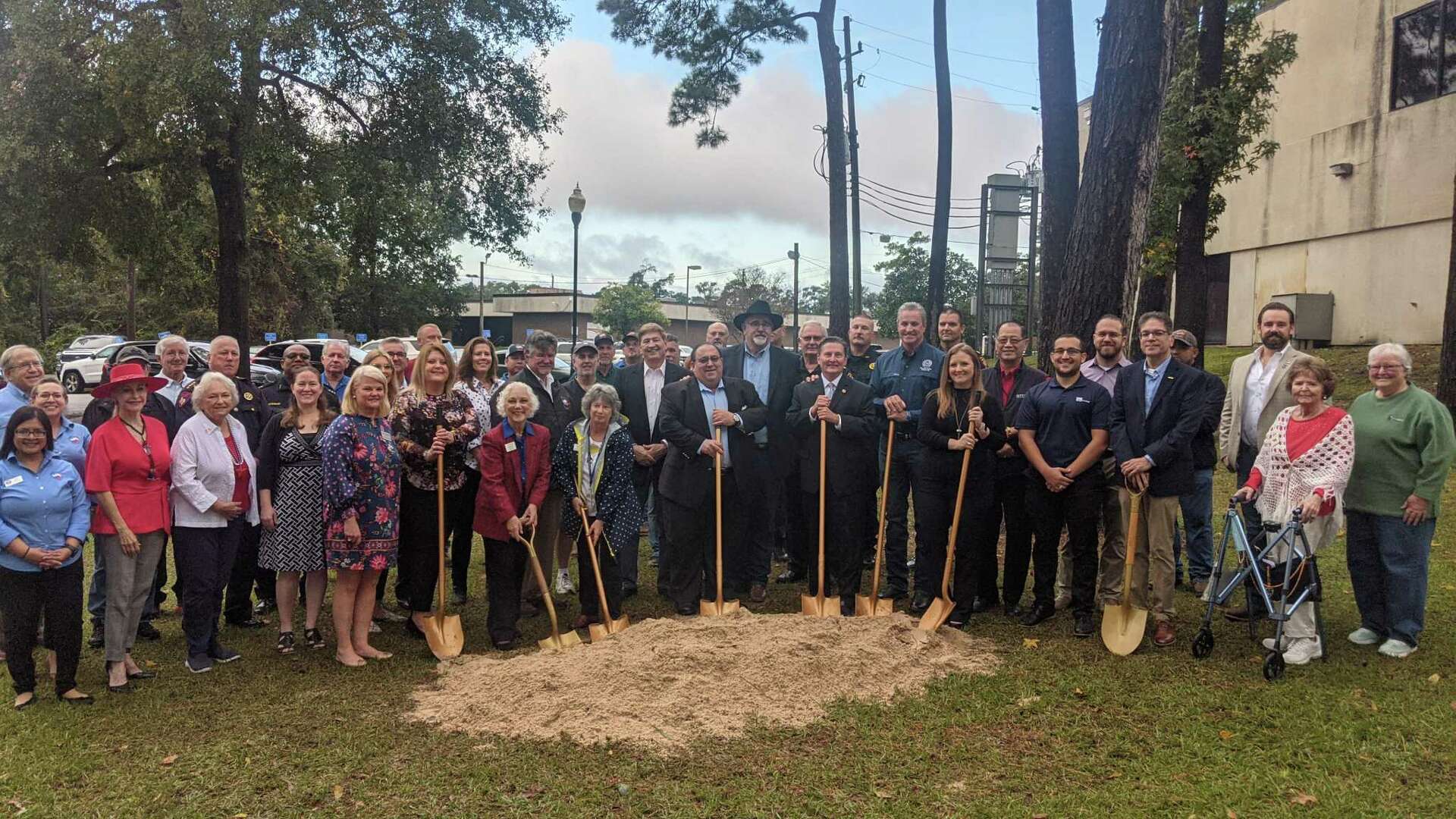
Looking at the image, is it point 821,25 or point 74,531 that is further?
point 821,25

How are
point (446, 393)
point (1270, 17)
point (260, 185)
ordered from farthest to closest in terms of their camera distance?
1. point (1270, 17)
2. point (260, 185)
3. point (446, 393)

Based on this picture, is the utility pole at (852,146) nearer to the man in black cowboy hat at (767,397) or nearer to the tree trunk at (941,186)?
the tree trunk at (941,186)

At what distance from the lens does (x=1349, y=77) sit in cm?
2028

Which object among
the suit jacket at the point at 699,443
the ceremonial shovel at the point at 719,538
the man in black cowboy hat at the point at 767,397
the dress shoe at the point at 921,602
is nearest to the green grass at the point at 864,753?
the dress shoe at the point at 921,602

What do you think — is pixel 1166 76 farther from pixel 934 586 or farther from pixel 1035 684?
pixel 1035 684

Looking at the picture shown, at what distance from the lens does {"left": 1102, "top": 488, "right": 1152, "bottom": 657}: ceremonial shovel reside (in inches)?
223

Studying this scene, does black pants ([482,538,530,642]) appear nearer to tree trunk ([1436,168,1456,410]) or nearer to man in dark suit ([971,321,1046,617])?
man in dark suit ([971,321,1046,617])

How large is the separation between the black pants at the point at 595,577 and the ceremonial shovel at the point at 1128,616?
3.13m

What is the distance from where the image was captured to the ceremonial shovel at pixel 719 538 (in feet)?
21.4

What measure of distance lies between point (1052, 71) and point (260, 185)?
14.1 meters

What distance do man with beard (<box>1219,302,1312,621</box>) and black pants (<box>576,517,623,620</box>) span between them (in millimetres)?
4035

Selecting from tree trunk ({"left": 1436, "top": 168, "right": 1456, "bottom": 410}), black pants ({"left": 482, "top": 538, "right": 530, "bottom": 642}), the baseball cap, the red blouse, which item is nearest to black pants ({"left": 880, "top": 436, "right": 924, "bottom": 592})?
the baseball cap

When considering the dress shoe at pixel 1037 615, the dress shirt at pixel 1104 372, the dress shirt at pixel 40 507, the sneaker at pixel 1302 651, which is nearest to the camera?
the dress shirt at pixel 40 507

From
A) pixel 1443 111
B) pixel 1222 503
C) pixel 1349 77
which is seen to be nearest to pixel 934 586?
pixel 1222 503
